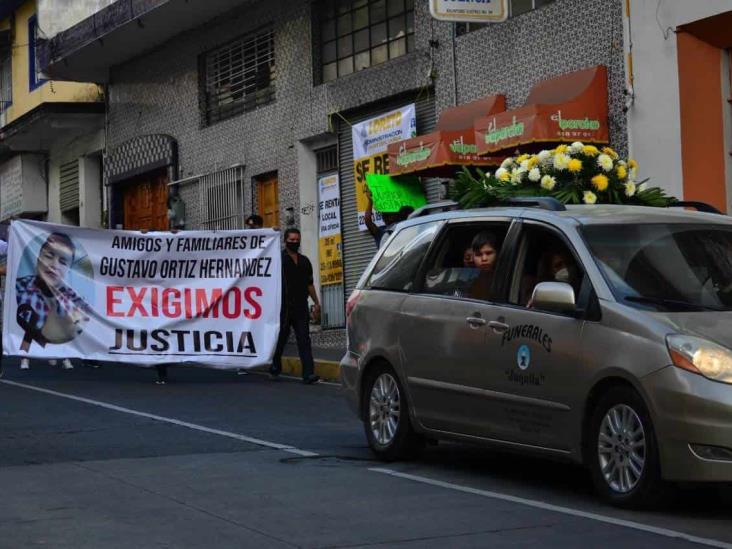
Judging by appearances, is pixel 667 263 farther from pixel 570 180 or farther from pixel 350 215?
pixel 350 215

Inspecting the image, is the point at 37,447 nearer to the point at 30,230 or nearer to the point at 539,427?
the point at 539,427

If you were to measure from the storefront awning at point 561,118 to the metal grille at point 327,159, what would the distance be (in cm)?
611

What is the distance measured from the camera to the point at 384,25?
21.9 m

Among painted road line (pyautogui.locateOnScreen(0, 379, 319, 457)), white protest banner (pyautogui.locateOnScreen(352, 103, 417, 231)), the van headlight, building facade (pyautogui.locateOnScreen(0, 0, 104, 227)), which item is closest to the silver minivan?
the van headlight

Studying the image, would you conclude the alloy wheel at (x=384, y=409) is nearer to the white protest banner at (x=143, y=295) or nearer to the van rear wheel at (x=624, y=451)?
the van rear wheel at (x=624, y=451)

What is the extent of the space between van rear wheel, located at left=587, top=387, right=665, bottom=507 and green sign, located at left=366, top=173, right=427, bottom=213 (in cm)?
1260

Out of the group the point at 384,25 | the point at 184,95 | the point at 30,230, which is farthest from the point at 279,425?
the point at 184,95

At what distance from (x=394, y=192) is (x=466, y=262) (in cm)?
1135

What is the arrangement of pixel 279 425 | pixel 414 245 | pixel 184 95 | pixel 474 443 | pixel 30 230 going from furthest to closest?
1. pixel 184 95
2. pixel 30 230
3. pixel 279 425
4. pixel 414 245
5. pixel 474 443

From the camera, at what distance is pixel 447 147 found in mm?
18562

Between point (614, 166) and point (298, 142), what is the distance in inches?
522

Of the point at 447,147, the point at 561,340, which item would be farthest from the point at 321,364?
the point at 561,340

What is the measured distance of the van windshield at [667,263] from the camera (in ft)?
26.1

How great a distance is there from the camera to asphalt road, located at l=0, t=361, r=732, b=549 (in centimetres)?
693
